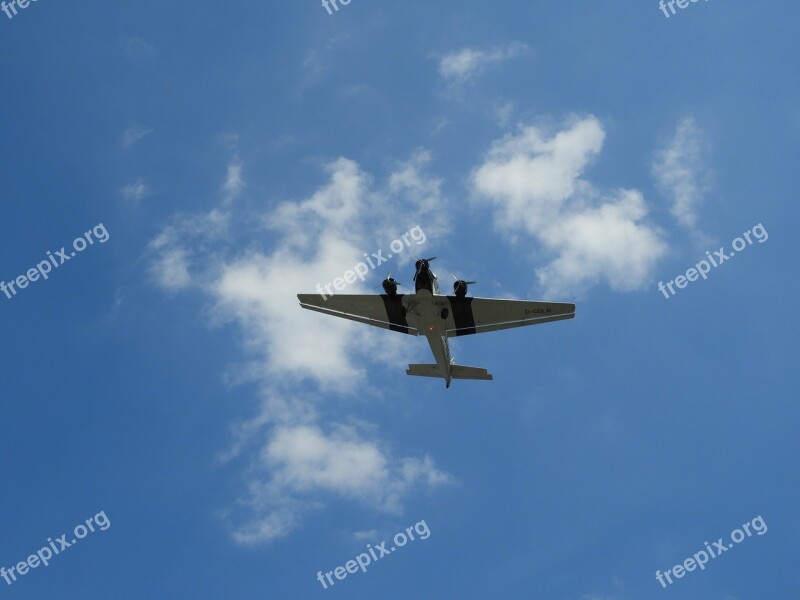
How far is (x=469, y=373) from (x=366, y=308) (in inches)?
339

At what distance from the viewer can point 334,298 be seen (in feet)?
207

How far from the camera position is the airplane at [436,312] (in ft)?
193

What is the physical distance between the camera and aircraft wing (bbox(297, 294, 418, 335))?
6106 centimetres

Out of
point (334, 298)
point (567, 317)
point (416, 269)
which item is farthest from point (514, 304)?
point (334, 298)

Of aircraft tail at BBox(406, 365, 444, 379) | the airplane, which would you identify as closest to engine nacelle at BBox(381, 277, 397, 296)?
the airplane

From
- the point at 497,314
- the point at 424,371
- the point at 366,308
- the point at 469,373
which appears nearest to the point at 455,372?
the point at 469,373

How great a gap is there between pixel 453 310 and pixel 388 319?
16.9 ft

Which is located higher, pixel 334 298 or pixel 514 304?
pixel 334 298

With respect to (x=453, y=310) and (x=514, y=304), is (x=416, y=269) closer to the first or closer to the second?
(x=453, y=310)

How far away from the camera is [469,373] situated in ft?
204

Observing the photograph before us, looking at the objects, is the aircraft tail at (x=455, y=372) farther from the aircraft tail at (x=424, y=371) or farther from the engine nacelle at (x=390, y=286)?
the engine nacelle at (x=390, y=286)

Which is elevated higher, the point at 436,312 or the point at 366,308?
the point at 366,308

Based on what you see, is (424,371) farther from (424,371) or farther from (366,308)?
(366,308)

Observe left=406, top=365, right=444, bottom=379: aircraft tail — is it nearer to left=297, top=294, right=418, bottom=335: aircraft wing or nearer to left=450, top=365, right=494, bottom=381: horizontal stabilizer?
left=450, top=365, right=494, bottom=381: horizontal stabilizer
